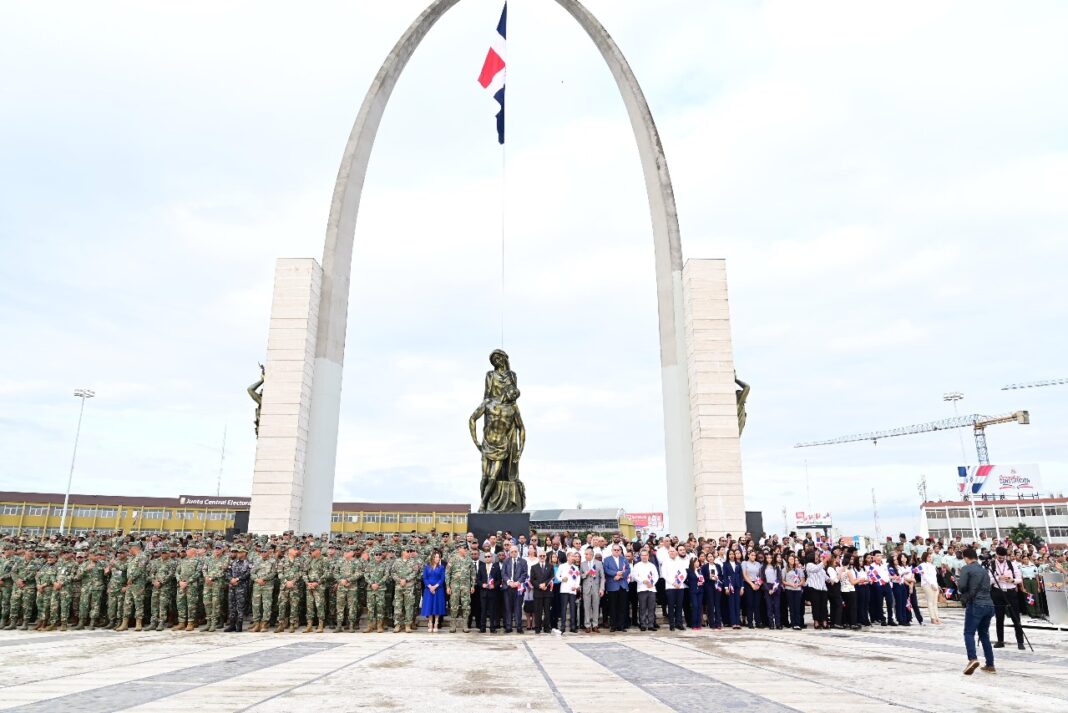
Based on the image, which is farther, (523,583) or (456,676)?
(523,583)

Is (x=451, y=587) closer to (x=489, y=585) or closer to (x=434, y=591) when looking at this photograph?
(x=434, y=591)

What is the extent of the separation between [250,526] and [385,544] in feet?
28.0

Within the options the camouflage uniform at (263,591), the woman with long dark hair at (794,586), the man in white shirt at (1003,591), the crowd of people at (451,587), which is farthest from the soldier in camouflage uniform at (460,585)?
the man in white shirt at (1003,591)

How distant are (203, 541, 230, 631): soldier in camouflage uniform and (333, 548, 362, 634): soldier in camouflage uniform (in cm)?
190

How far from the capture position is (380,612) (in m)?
11.2

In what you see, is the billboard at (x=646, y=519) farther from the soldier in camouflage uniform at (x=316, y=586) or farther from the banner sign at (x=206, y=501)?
the soldier in camouflage uniform at (x=316, y=586)

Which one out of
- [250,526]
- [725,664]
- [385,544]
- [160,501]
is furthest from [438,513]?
[725,664]

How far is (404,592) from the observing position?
11.1m

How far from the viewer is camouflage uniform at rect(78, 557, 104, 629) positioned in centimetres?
1174

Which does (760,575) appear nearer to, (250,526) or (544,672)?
(544,672)

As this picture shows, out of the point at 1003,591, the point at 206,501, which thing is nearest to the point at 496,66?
the point at 1003,591

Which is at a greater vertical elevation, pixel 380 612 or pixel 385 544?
pixel 385 544

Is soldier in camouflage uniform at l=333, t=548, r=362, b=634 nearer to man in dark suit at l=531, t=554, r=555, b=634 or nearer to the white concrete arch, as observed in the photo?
man in dark suit at l=531, t=554, r=555, b=634

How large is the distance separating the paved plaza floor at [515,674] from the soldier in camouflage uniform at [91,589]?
150 centimetres
